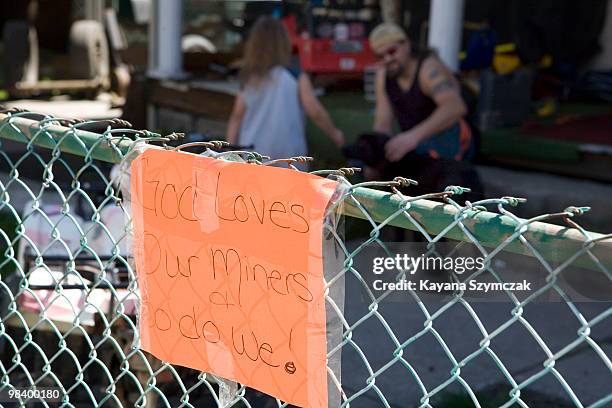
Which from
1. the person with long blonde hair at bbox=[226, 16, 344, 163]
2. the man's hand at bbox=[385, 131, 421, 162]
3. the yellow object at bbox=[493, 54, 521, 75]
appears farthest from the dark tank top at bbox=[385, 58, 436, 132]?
the yellow object at bbox=[493, 54, 521, 75]

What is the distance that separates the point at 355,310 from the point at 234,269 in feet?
10.2

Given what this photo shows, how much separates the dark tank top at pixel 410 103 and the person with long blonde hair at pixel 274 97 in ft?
1.36

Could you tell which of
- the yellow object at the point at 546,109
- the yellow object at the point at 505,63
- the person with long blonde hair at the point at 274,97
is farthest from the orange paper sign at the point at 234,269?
the yellow object at the point at 505,63

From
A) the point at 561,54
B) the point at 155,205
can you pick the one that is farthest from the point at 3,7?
the point at 155,205

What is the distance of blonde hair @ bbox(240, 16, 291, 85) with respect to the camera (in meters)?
5.83

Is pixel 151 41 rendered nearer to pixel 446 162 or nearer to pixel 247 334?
pixel 446 162

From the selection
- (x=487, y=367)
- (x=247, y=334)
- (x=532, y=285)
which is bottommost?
(x=487, y=367)

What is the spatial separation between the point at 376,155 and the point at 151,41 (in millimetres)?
4871

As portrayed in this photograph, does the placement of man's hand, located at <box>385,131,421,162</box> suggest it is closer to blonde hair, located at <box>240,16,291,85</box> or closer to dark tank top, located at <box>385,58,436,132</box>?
dark tank top, located at <box>385,58,436,132</box>

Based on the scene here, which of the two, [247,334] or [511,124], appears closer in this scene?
[247,334]

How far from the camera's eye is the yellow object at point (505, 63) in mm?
10078

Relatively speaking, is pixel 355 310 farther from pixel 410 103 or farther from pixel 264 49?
pixel 264 49

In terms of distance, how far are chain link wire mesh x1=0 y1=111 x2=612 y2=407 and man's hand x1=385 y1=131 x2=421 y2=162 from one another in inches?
20.1

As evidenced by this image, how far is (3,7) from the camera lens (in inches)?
663
